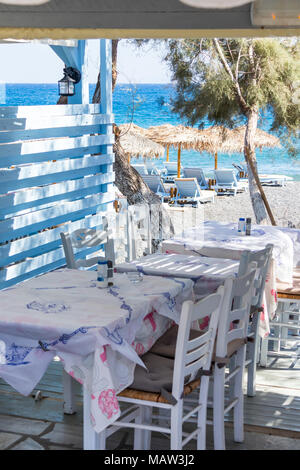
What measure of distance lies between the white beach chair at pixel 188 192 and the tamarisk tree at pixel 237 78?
655 centimetres

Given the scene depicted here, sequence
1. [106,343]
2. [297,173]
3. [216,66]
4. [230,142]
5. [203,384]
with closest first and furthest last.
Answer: [106,343] → [203,384] → [216,66] → [230,142] → [297,173]

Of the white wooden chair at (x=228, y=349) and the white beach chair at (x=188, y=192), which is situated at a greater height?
the white wooden chair at (x=228, y=349)

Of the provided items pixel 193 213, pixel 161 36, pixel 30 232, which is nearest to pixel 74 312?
pixel 161 36

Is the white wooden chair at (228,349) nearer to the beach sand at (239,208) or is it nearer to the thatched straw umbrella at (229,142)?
the beach sand at (239,208)

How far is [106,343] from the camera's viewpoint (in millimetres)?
3191

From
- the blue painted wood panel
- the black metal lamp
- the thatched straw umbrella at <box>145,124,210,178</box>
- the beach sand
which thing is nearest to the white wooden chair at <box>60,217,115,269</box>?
the blue painted wood panel

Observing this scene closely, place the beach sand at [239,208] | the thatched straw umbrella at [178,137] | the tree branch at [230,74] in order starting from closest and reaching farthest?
the tree branch at [230,74] → the beach sand at [239,208] → the thatched straw umbrella at [178,137]

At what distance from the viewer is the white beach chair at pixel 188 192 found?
1825cm

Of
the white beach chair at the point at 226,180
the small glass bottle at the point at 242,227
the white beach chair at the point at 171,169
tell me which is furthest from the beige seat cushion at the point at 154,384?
the white beach chair at the point at 171,169

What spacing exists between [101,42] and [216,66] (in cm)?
385

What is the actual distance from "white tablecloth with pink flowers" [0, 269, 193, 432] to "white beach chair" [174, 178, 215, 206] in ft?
47.3

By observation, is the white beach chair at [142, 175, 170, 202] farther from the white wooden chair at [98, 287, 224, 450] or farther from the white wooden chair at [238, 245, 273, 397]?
the white wooden chair at [98, 287, 224, 450]
